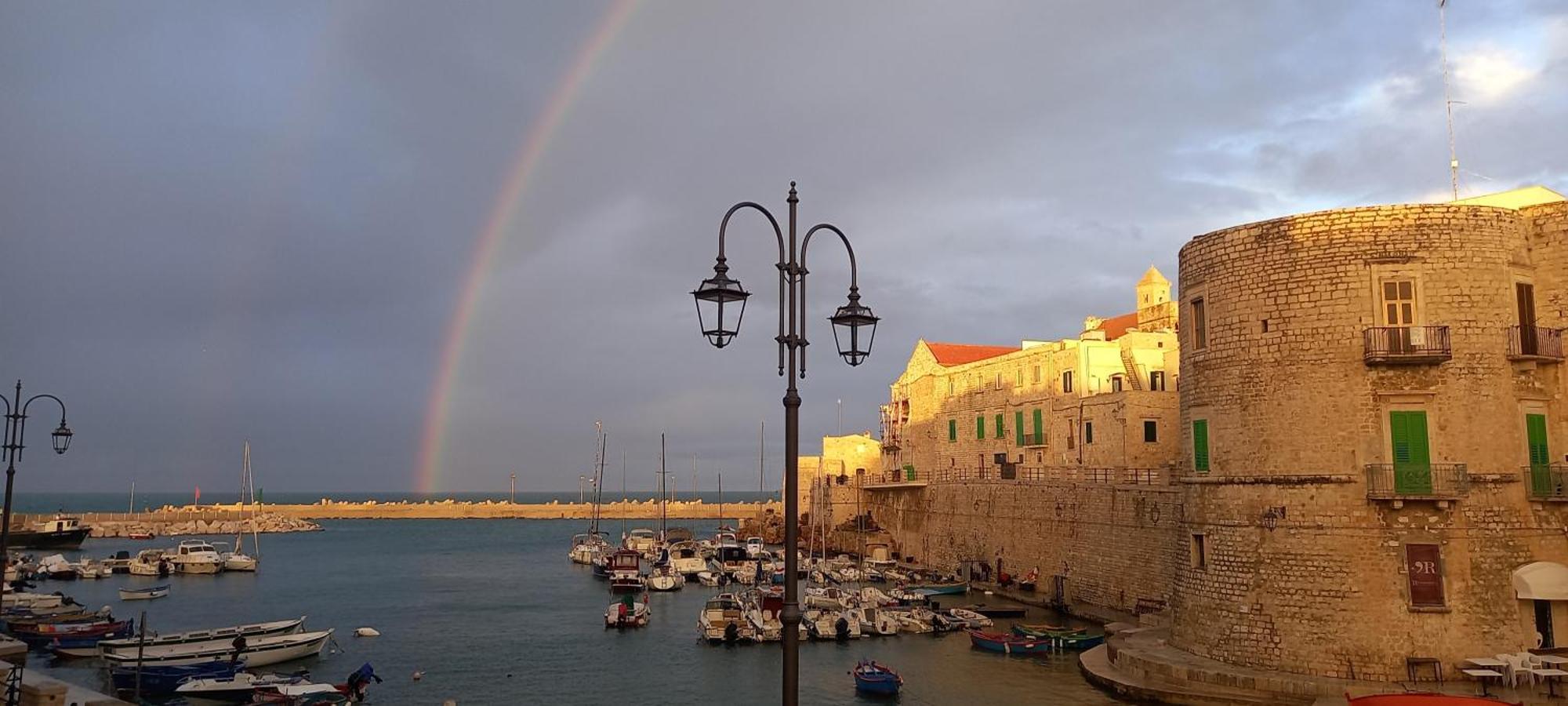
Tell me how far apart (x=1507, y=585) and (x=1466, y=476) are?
2242mm

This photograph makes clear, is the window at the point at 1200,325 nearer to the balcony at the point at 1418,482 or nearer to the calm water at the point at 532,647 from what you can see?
the balcony at the point at 1418,482

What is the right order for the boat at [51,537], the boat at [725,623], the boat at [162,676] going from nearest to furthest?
the boat at [162,676] → the boat at [725,623] → the boat at [51,537]

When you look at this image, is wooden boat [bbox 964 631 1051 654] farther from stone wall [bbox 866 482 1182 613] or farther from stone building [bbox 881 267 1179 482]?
stone building [bbox 881 267 1179 482]

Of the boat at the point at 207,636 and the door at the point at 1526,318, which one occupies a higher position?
the door at the point at 1526,318

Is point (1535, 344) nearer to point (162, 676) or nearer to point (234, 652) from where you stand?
point (162, 676)

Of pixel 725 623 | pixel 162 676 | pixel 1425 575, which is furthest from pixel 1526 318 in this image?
pixel 162 676

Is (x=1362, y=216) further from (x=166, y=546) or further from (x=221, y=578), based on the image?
(x=166, y=546)

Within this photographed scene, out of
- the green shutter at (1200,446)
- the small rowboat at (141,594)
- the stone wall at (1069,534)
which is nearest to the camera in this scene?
the green shutter at (1200,446)

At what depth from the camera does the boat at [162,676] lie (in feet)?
87.5

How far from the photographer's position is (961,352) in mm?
63031

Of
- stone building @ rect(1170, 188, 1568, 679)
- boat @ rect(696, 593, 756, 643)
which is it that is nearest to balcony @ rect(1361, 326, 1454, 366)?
stone building @ rect(1170, 188, 1568, 679)

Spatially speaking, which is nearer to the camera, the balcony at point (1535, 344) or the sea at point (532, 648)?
the balcony at point (1535, 344)

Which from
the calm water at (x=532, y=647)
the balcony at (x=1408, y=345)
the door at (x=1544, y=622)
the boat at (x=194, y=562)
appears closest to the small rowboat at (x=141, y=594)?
the calm water at (x=532, y=647)

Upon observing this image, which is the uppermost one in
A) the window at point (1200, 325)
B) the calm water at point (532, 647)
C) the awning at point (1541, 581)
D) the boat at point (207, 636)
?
the window at point (1200, 325)
